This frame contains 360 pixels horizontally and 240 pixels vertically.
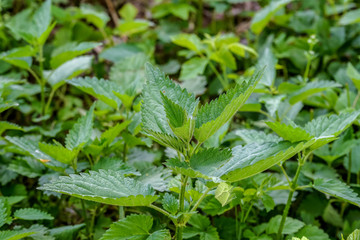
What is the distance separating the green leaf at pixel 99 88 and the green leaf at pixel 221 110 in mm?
459

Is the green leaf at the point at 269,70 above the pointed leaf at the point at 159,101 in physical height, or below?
below

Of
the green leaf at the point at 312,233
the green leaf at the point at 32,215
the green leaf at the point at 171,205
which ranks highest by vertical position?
the green leaf at the point at 171,205

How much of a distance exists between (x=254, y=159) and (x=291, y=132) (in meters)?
0.17

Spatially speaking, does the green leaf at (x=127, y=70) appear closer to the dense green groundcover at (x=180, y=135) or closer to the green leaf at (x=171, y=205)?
the dense green groundcover at (x=180, y=135)

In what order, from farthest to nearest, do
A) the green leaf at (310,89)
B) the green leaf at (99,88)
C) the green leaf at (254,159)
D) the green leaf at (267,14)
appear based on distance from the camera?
the green leaf at (267,14) → the green leaf at (310,89) → the green leaf at (99,88) → the green leaf at (254,159)

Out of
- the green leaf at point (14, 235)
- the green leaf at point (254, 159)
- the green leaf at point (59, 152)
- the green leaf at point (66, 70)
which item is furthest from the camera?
the green leaf at point (66, 70)

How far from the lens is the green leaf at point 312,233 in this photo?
1218 millimetres

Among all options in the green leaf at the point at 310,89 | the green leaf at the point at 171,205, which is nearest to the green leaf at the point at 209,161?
the green leaf at the point at 171,205

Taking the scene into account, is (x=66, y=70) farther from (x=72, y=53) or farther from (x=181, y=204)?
(x=181, y=204)

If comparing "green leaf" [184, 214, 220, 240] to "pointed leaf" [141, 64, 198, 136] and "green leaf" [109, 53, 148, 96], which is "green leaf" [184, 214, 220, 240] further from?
"green leaf" [109, 53, 148, 96]

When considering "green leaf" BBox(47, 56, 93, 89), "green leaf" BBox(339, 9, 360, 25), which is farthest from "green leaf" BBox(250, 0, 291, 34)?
"green leaf" BBox(47, 56, 93, 89)

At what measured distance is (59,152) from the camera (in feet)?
3.78

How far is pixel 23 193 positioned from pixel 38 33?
71 centimetres

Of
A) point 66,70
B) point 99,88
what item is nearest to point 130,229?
point 99,88
